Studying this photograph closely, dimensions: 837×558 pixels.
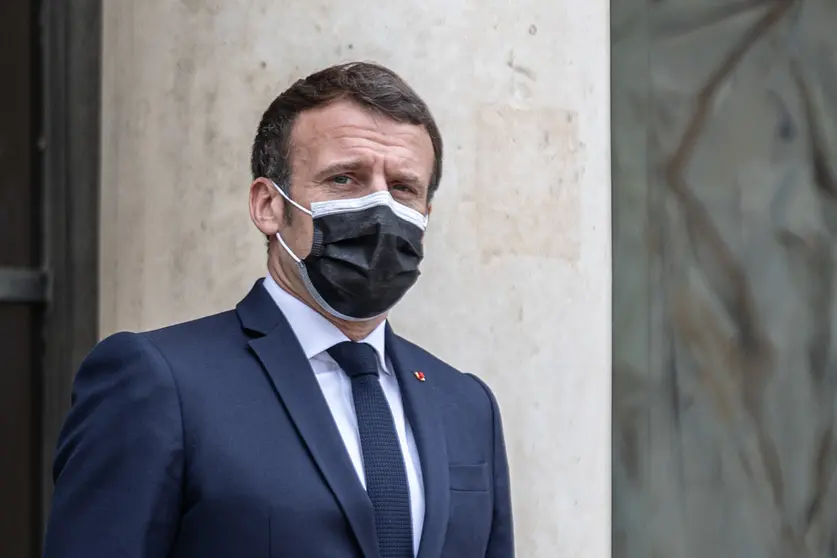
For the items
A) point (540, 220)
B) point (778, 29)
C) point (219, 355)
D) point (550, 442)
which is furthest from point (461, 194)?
point (778, 29)

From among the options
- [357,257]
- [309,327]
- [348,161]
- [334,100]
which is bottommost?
[309,327]

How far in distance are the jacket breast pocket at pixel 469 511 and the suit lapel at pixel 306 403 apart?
10.5 inches

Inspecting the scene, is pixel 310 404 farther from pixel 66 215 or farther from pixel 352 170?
pixel 66 215

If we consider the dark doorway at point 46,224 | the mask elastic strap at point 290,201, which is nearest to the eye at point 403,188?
the mask elastic strap at point 290,201

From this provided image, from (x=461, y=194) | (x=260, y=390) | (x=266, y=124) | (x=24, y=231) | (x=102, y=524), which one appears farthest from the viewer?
(x=24, y=231)

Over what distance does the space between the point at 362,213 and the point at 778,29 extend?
238cm

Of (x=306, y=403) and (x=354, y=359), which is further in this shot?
(x=354, y=359)

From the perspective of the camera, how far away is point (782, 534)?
4.37 meters

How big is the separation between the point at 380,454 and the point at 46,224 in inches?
73.1

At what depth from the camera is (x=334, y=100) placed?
286cm

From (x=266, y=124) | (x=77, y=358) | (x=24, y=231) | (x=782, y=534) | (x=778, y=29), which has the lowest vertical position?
(x=782, y=534)

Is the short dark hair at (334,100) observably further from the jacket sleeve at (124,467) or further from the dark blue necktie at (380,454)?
the jacket sleeve at (124,467)

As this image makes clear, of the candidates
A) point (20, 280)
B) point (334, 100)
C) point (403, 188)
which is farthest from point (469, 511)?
point (20, 280)

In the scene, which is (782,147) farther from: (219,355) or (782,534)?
(219,355)
